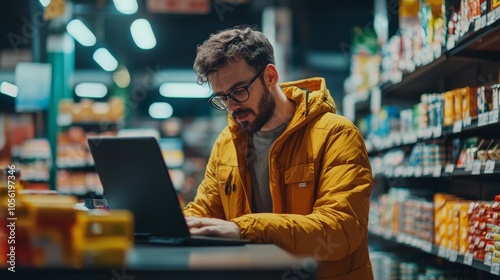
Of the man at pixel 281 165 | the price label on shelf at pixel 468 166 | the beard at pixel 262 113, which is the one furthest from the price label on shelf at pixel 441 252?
the beard at pixel 262 113

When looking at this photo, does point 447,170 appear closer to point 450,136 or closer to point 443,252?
point 443,252

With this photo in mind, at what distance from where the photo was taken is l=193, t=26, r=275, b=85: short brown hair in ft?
8.95

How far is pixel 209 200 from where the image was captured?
10.2 ft

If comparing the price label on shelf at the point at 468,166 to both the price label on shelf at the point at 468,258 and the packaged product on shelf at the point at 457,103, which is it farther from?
the price label on shelf at the point at 468,258

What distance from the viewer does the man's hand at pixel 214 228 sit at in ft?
7.03

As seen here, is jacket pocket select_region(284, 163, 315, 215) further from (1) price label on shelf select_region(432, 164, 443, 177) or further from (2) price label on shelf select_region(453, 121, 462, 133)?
(1) price label on shelf select_region(432, 164, 443, 177)

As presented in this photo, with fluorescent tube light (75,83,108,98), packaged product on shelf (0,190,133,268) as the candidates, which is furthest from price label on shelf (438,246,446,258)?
fluorescent tube light (75,83,108,98)

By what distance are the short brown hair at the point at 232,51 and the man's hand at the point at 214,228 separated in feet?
2.58

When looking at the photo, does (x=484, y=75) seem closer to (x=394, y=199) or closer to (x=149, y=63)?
(x=394, y=199)

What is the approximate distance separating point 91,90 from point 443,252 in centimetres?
1746

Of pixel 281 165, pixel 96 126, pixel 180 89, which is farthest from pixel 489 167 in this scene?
pixel 180 89

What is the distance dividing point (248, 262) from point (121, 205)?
2.91ft

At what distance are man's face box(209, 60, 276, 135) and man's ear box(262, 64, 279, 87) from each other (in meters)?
0.03

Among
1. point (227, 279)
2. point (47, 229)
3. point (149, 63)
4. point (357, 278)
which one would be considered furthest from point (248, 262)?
point (149, 63)
